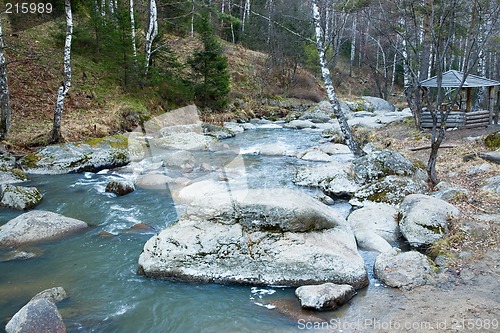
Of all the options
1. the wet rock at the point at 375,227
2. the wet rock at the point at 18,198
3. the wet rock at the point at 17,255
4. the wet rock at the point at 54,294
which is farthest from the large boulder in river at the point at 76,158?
the wet rock at the point at 375,227

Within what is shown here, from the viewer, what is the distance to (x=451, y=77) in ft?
57.7

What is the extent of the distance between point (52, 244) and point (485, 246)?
737cm

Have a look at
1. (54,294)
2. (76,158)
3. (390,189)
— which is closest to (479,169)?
(390,189)

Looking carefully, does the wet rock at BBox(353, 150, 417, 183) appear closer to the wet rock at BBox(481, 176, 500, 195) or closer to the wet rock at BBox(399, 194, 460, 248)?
the wet rock at BBox(481, 176, 500, 195)

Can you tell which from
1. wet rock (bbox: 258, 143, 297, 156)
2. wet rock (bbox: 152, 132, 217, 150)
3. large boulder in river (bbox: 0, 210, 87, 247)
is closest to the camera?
large boulder in river (bbox: 0, 210, 87, 247)

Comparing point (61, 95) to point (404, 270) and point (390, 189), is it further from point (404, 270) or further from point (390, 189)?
point (404, 270)

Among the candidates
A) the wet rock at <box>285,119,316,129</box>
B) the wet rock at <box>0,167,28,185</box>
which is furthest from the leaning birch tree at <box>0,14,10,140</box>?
the wet rock at <box>285,119,316,129</box>

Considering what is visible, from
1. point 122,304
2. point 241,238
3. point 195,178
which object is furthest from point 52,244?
point 195,178

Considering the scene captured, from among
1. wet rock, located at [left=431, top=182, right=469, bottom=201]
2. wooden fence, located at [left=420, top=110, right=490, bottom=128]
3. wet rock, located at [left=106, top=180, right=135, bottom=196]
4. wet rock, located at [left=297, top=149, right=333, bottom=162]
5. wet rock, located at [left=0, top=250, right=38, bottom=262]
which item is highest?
wooden fence, located at [left=420, top=110, right=490, bottom=128]

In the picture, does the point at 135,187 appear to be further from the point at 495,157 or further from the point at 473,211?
the point at 495,157

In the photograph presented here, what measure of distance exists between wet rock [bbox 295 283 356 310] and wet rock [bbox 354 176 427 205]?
4.24 m

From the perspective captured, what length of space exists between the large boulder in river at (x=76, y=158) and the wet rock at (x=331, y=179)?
6248 millimetres

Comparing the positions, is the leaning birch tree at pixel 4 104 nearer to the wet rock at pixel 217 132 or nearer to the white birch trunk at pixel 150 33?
the wet rock at pixel 217 132

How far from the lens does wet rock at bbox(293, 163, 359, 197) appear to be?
10091 millimetres
